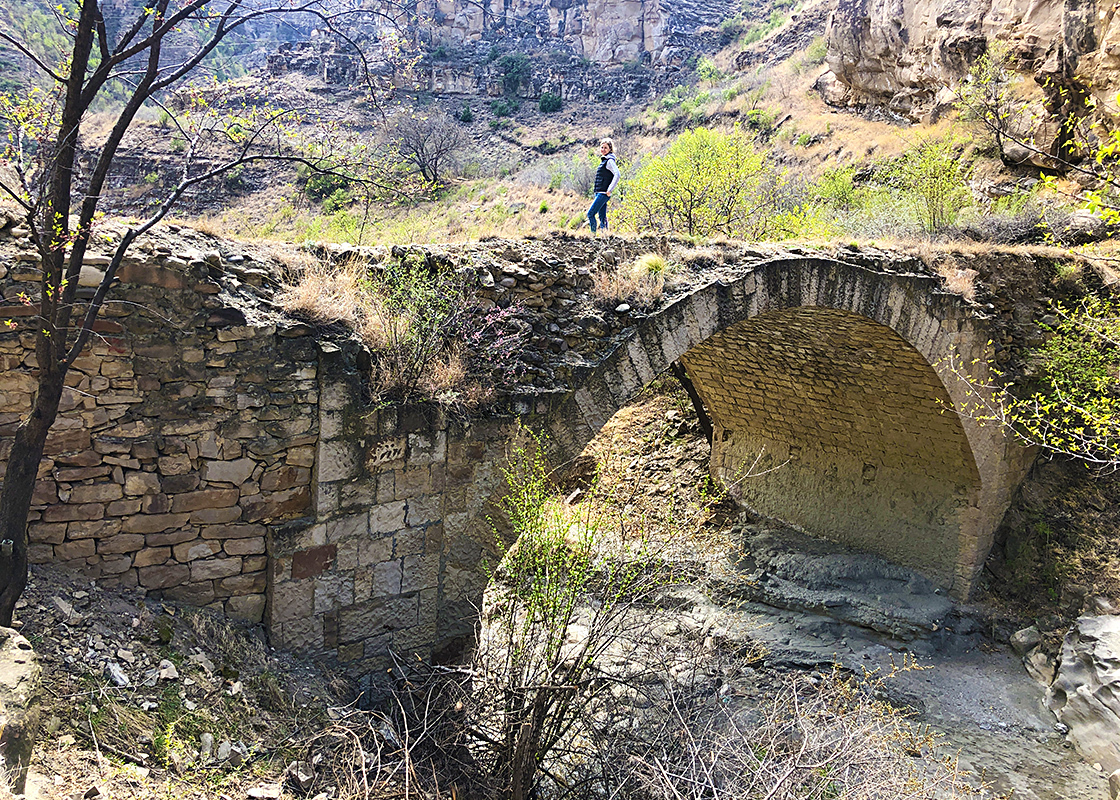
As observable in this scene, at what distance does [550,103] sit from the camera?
32344 mm

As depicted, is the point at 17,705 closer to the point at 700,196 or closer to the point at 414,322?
the point at 414,322

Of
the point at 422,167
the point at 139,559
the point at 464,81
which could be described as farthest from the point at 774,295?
the point at 464,81

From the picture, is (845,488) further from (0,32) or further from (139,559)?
(0,32)

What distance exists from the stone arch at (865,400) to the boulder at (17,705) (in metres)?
4.26

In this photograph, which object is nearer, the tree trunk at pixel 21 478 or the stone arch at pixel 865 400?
the tree trunk at pixel 21 478

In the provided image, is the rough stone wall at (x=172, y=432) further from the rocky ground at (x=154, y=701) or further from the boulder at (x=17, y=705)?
the boulder at (x=17, y=705)

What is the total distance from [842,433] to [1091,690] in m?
4.01

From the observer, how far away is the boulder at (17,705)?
8.71ft

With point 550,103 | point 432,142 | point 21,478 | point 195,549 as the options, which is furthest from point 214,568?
point 550,103

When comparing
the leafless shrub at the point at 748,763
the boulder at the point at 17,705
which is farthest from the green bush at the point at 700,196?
the boulder at the point at 17,705

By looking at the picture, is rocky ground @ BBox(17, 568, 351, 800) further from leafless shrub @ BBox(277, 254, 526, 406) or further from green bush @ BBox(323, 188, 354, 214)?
green bush @ BBox(323, 188, 354, 214)

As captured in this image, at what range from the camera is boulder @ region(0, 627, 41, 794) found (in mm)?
2656

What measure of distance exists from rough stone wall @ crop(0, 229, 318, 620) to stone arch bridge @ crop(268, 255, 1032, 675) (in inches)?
9.1

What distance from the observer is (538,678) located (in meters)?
4.18
